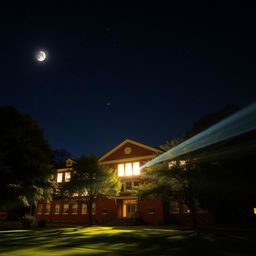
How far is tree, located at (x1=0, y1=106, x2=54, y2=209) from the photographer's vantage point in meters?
18.0

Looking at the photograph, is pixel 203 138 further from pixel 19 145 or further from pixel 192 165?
pixel 19 145

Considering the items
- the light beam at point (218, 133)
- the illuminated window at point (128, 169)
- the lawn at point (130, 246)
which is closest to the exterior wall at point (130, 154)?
the illuminated window at point (128, 169)

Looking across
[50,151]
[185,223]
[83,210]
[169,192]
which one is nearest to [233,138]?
[169,192]

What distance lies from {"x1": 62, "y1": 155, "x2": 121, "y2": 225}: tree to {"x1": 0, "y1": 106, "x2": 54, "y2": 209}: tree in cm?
689

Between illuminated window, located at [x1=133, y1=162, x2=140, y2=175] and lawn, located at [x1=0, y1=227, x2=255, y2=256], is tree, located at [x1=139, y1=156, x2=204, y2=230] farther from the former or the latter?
illuminated window, located at [x1=133, y1=162, x2=140, y2=175]

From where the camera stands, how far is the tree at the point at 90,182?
28109 millimetres

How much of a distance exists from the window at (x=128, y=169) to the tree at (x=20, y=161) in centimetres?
1569

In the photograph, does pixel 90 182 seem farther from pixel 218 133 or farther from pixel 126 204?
pixel 218 133

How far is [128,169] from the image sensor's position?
35.3 meters

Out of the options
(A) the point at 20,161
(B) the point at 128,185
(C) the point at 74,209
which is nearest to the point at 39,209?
(C) the point at 74,209

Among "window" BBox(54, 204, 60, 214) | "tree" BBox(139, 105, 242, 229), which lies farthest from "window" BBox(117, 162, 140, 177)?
"window" BBox(54, 204, 60, 214)

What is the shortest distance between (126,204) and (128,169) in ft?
17.0

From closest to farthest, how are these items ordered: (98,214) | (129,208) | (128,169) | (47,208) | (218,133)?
(218,133)
(129,208)
(98,214)
(128,169)
(47,208)

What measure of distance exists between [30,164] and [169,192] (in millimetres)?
12689
